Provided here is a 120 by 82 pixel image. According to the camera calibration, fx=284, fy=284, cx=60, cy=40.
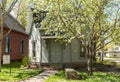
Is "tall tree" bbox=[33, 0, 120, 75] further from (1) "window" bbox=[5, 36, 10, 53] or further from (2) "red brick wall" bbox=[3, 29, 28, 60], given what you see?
(2) "red brick wall" bbox=[3, 29, 28, 60]

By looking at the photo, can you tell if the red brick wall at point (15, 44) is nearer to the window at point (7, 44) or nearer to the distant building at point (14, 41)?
the distant building at point (14, 41)

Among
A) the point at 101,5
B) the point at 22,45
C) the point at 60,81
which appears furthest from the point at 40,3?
the point at 22,45

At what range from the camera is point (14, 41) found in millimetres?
35875

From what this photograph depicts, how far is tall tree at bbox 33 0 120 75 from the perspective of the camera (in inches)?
763

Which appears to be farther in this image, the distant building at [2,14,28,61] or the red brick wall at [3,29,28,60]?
the red brick wall at [3,29,28,60]

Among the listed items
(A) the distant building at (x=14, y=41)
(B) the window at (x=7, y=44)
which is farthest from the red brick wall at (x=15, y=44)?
(B) the window at (x=7, y=44)

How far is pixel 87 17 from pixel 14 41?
17.4 metres

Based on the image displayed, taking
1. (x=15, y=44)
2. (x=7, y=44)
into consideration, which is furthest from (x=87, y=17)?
(x=15, y=44)

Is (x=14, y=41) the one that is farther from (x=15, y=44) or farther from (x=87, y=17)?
(x=87, y=17)

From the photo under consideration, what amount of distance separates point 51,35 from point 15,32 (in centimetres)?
1004

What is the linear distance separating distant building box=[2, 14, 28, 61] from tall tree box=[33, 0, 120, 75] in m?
11.6

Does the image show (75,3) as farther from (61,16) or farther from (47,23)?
(47,23)

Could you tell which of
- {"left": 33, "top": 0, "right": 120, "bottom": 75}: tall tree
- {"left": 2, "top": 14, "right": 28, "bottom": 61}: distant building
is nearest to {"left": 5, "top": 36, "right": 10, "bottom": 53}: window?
{"left": 2, "top": 14, "right": 28, "bottom": 61}: distant building

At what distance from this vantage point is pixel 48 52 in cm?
2783
